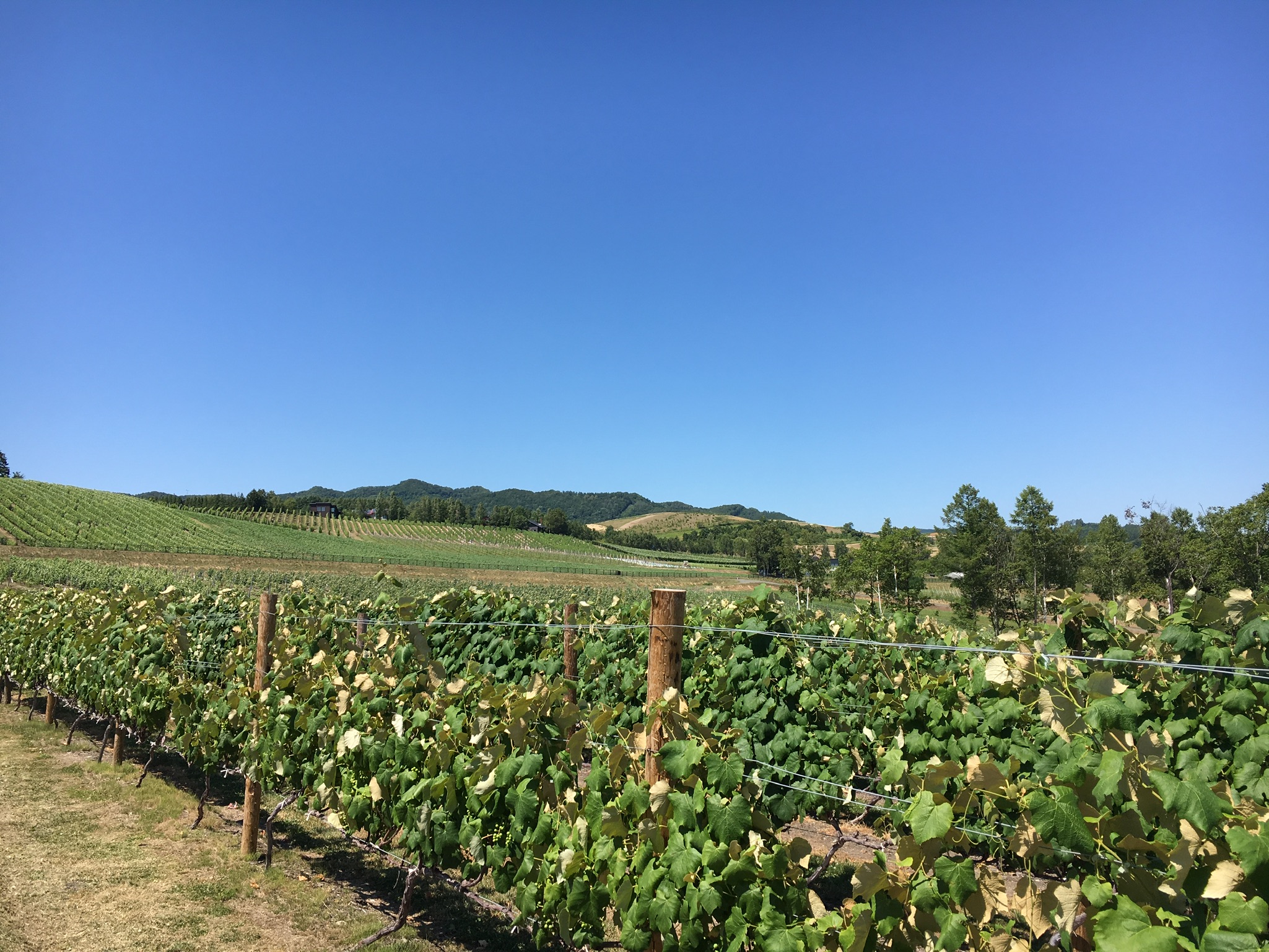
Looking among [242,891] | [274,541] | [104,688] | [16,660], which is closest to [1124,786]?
[242,891]

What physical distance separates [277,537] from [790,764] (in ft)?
252

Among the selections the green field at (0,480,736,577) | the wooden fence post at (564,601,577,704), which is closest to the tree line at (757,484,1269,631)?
the green field at (0,480,736,577)

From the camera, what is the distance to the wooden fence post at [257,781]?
221 inches

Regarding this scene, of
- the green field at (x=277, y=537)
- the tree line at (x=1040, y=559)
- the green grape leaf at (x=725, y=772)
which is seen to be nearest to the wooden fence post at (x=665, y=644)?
the green grape leaf at (x=725, y=772)

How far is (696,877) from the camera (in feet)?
8.55

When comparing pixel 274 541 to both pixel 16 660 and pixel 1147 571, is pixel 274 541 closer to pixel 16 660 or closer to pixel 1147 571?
pixel 16 660

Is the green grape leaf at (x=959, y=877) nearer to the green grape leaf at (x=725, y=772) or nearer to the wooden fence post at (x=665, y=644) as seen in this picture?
the green grape leaf at (x=725, y=772)

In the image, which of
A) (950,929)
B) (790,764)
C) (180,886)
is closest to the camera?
(950,929)

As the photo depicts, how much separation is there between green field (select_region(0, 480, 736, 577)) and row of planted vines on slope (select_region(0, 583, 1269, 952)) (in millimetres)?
29466

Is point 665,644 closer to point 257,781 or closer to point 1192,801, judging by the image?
point 1192,801

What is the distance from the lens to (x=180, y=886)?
16.4 ft

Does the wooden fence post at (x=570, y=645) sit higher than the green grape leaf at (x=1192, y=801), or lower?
lower

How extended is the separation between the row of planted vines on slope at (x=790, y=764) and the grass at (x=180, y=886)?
64 centimetres

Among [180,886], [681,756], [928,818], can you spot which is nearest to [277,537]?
[180,886]
